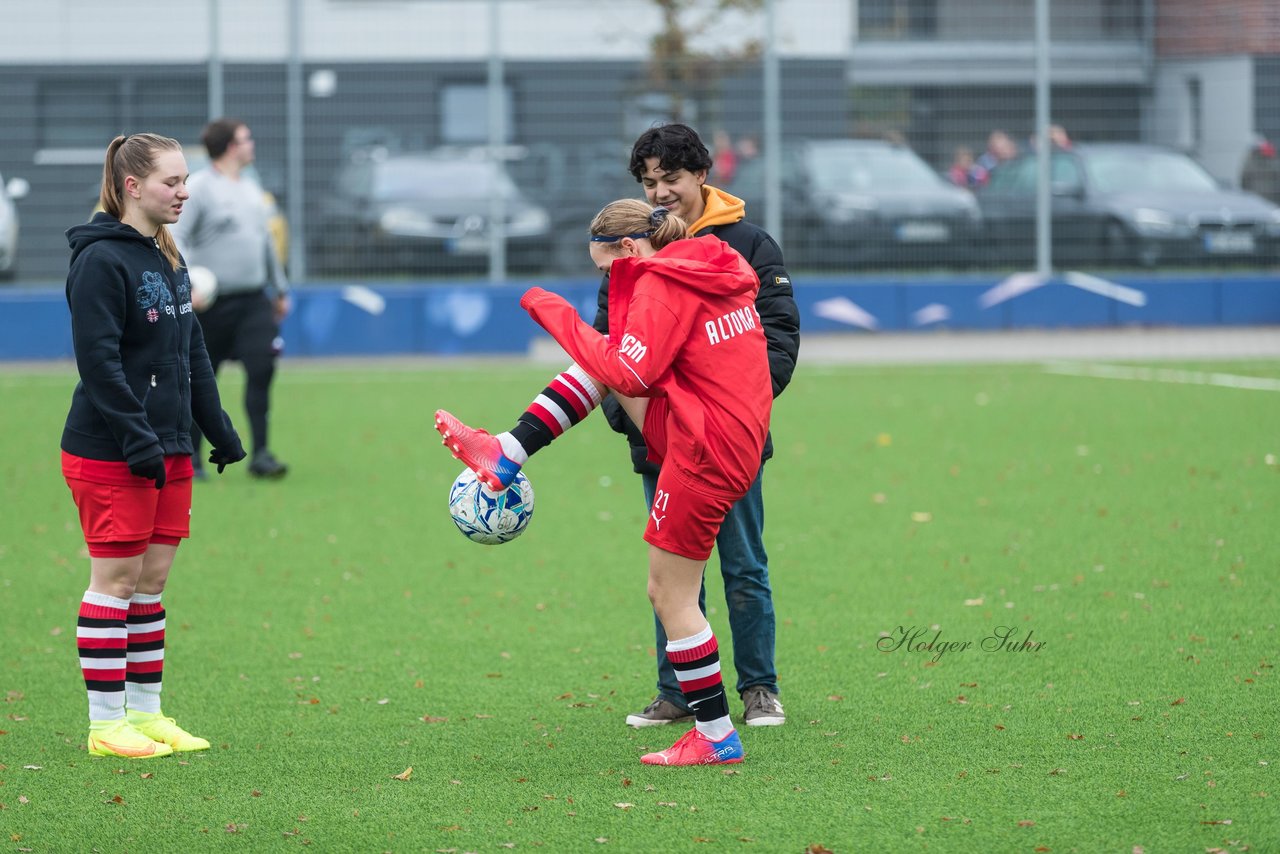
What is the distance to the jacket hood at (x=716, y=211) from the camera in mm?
4953

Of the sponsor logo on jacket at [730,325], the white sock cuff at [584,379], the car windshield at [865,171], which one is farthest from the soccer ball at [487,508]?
the car windshield at [865,171]

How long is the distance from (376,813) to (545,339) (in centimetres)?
1433

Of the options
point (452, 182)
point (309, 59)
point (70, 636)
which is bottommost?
point (70, 636)

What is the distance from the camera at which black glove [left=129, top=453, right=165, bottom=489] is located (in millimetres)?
4621

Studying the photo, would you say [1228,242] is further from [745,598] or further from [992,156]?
[745,598]

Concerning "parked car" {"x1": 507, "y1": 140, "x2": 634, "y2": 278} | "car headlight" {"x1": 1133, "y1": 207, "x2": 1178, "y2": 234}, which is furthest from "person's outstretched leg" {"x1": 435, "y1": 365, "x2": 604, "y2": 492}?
"car headlight" {"x1": 1133, "y1": 207, "x2": 1178, "y2": 234}

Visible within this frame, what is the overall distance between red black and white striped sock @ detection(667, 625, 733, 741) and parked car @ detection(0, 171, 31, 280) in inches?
581

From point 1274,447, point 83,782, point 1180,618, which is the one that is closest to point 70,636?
point 83,782

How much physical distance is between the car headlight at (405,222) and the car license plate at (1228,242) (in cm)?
879

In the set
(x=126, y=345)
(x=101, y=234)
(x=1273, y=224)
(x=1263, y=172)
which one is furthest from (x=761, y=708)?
(x=1263, y=172)

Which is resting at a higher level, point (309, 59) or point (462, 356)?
point (309, 59)

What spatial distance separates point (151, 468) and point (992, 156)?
50.9 ft

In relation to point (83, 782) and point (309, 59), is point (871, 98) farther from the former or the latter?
point (83, 782)

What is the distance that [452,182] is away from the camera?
60.1 feet
